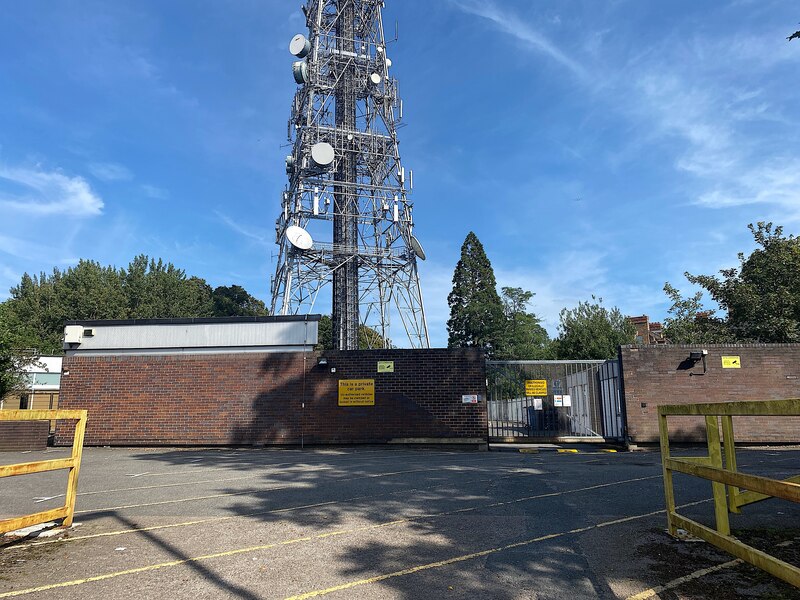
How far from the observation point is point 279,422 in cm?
1669

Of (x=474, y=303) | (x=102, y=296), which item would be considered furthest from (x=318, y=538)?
(x=102, y=296)

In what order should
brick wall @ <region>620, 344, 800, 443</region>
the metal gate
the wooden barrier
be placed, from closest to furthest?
1. the wooden barrier
2. brick wall @ <region>620, 344, 800, 443</region>
3. the metal gate

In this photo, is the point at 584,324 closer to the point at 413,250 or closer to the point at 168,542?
the point at 413,250

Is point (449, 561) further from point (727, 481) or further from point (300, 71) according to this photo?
point (300, 71)

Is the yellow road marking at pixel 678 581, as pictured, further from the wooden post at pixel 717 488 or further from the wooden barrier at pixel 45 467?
the wooden barrier at pixel 45 467

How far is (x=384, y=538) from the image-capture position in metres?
5.77

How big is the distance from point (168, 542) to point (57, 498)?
3998 millimetres

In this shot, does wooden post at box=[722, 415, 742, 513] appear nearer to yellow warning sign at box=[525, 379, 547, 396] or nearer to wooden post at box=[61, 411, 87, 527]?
wooden post at box=[61, 411, 87, 527]

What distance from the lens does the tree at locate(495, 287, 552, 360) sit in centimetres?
4581

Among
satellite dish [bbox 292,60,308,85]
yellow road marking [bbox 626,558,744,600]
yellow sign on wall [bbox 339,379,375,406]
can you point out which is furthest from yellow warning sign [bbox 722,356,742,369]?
satellite dish [bbox 292,60,308,85]

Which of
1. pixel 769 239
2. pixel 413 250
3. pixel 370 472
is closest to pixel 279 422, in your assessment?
pixel 370 472

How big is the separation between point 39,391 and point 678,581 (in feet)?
113

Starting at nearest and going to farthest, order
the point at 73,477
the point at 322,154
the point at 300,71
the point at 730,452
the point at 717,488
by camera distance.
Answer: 1. the point at 717,488
2. the point at 730,452
3. the point at 73,477
4. the point at 322,154
5. the point at 300,71

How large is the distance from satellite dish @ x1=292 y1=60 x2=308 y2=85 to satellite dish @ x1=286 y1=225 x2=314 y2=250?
461 inches
